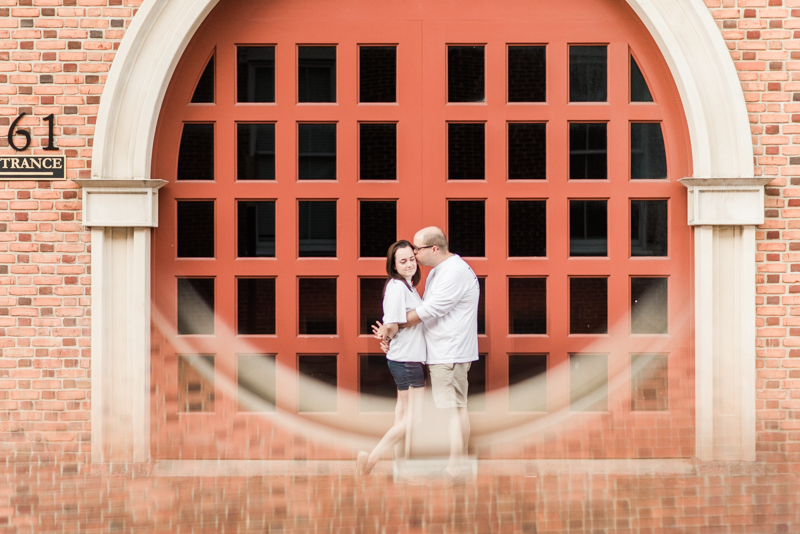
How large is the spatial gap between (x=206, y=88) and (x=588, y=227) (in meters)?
2.71

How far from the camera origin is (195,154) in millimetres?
4926

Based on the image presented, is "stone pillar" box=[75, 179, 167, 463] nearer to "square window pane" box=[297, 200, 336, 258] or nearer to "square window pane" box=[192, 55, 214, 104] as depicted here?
"square window pane" box=[192, 55, 214, 104]

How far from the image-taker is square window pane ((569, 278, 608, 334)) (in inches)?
195

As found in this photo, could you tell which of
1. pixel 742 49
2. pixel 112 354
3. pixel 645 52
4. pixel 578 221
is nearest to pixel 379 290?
pixel 578 221

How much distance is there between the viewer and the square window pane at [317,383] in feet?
16.3

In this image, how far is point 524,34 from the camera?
16.1ft

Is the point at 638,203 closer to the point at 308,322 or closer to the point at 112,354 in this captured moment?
the point at 308,322

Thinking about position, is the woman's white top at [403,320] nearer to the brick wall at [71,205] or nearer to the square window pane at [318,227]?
the square window pane at [318,227]

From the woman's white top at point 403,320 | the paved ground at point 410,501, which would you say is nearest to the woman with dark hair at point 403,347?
the woman's white top at point 403,320

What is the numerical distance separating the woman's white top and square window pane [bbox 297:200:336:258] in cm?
71

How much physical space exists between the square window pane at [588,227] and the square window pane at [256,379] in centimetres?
217

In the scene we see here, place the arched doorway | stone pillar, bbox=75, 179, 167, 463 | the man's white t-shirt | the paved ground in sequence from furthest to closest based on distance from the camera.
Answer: the arched doorway → stone pillar, bbox=75, 179, 167, 463 → the man's white t-shirt → the paved ground

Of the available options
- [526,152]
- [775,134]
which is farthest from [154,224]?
[775,134]

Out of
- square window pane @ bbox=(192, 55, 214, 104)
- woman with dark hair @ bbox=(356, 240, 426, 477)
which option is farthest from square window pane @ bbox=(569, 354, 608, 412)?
square window pane @ bbox=(192, 55, 214, 104)
